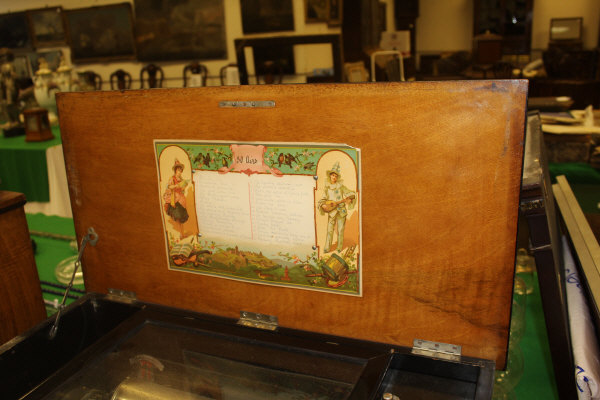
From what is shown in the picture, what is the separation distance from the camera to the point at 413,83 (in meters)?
0.65

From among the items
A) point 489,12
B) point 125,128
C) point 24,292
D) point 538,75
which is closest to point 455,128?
point 125,128

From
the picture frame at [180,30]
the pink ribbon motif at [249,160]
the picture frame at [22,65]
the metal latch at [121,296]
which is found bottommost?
the metal latch at [121,296]

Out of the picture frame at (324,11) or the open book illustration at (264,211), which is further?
the picture frame at (324,11)

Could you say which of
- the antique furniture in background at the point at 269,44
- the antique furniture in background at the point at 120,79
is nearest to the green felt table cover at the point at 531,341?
the antique furniture in background at the point at 269,44

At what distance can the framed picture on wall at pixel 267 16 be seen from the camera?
5.74 meters

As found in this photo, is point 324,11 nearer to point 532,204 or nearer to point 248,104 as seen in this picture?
point 248,104

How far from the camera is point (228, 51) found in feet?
20.7

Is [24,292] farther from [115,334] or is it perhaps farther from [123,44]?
[123,44]

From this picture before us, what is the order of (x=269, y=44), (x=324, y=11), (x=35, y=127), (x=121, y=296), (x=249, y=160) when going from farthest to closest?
(x=324, y=11)
(x=35, y=127)
(x=269, y=44)
(x=121, y=296)
(x=249, y=160)

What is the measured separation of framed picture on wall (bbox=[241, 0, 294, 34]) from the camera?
574 centimetres

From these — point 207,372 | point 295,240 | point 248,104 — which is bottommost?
point 207,372

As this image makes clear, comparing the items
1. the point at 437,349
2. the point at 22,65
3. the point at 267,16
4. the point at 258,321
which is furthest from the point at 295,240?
the point at 22,65

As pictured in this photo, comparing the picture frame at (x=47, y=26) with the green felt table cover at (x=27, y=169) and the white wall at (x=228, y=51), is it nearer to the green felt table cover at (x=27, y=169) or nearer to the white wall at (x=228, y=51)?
the white wall at (x=228, y=51)

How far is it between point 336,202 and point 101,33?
24.1ft
